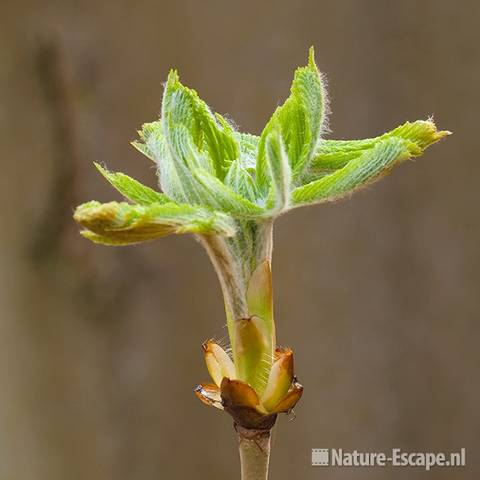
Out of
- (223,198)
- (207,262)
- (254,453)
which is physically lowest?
(254,453)

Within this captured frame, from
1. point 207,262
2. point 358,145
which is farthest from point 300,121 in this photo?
point 207,262

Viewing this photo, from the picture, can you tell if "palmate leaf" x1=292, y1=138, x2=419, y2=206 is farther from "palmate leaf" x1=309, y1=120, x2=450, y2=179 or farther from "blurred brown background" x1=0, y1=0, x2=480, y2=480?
"blurred brown background" x1=0, y1=0, x2=480, y2=480

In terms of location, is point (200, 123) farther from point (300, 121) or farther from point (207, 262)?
point (207, 262)

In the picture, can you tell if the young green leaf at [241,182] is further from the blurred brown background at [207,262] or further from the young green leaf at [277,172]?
the blurred brown background at [207,262]

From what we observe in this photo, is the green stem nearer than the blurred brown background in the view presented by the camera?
Yes

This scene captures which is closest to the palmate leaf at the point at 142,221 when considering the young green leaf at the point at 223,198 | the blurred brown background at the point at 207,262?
the young green leaf at the point at 223,198

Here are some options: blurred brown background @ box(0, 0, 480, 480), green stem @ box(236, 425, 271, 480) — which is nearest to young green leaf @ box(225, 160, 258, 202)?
green stem @ box(236, 425, 271, 480)
